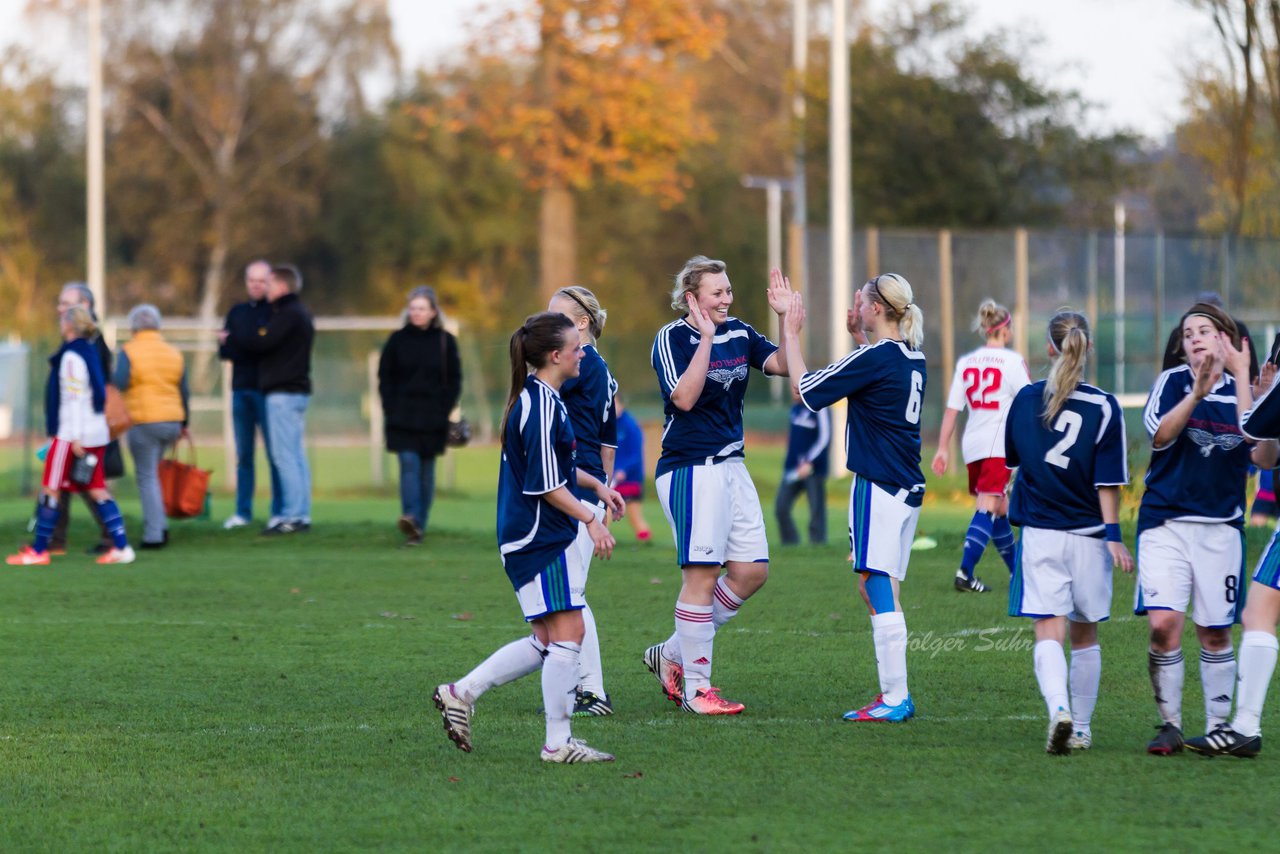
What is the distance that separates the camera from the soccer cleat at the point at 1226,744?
647 centimetres

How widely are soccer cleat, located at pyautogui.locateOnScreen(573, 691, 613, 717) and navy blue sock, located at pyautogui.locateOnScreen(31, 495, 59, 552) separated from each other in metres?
6.85

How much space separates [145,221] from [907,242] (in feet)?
104

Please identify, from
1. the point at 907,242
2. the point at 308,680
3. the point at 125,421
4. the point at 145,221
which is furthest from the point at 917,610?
the point at 145,221

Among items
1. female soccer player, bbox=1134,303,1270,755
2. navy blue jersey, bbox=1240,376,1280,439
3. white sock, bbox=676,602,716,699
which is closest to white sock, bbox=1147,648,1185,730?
female soccer player, bbox=1134,303,1270,755

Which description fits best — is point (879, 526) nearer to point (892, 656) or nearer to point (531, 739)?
point (892, 656)

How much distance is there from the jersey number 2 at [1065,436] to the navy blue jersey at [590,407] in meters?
1.93

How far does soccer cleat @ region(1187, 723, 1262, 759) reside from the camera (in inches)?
255

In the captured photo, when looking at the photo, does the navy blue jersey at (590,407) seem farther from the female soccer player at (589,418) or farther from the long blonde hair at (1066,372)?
the long blonde hair at (1066,372)

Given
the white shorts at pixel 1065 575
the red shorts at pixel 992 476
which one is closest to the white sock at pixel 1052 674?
the white shorts at pixel 1065 575

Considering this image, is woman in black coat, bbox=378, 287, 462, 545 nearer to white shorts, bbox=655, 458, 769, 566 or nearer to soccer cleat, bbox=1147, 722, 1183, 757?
white shorts, bbox=655, 458, 769, 566

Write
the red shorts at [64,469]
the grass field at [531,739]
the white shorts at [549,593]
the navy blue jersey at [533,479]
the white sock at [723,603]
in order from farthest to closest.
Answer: the red shorts at [64,469] < the white sock at [723,603] < the white shorts at [549,593] < the navy blue jersey at [533,479] < the grass field at [531,739]

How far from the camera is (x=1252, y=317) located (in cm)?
2352

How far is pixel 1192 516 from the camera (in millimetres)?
6508

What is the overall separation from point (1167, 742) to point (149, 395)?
929 cm
